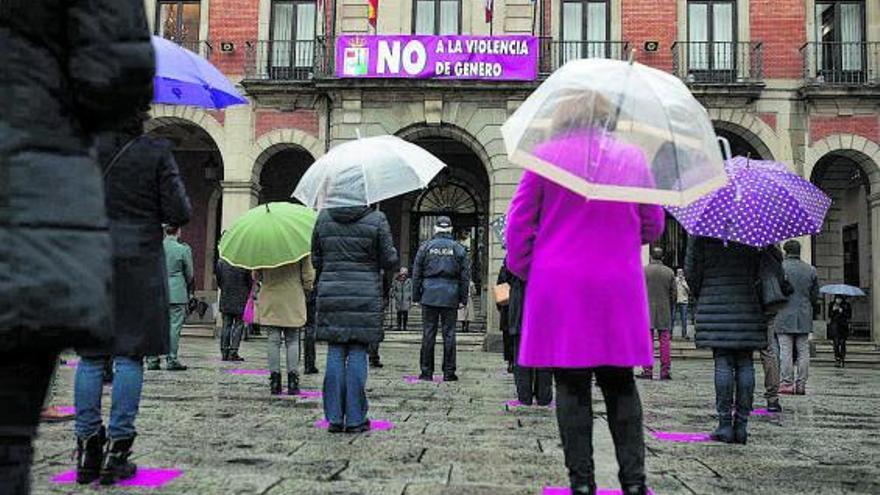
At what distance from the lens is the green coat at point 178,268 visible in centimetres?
916

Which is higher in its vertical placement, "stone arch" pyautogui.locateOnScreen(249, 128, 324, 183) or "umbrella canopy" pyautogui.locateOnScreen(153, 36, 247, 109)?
"stone arch" pyautogui.locateOnScreen(249, 128, 324, 183)

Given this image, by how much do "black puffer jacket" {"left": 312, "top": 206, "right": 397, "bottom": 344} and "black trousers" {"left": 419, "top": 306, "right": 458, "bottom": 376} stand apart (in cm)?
355

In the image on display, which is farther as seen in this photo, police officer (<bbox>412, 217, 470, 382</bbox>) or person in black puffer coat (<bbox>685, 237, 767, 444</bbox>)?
police officer (<bbox>412, 217, 470, 382</bbox>)

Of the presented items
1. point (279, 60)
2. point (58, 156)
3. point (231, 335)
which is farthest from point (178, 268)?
point (279, 60)

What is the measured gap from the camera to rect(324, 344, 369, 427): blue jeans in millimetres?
5309

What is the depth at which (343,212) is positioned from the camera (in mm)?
5531

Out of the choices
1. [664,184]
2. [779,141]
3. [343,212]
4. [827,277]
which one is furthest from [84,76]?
[827,277]

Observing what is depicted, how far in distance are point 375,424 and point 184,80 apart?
8.78ft

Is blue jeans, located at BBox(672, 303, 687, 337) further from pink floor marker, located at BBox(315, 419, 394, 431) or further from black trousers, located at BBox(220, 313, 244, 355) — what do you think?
pink floor marker, located at BBox(315, 419, 394, 431)

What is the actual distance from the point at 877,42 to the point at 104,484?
18618 millimetres

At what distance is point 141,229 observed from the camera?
12.7 feet

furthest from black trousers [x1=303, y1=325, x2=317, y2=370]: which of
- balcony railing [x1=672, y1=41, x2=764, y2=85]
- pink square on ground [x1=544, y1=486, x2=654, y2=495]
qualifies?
balcony railing [x1=672, y1=41, x2=764, y2=85]

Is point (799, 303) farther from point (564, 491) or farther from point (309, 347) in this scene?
point (564, 491)

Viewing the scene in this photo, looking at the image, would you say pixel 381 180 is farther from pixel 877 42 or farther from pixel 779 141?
pixel 877 42
